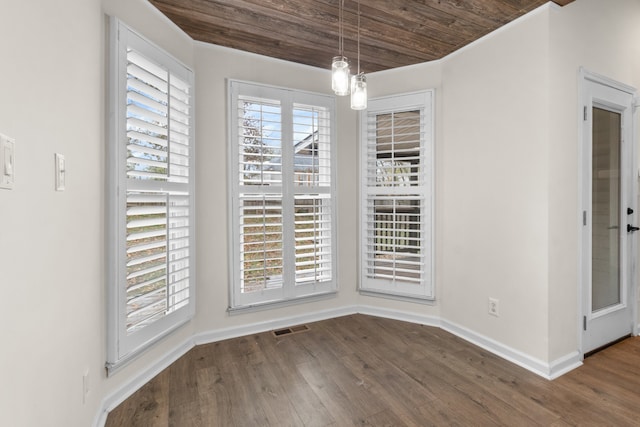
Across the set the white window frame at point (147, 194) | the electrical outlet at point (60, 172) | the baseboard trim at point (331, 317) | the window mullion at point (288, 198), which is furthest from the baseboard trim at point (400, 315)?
the electrical outlet at point (60, 172)

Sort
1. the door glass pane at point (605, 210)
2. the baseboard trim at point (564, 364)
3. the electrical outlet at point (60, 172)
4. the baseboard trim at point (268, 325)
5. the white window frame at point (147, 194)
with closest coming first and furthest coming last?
the electrical outlet at point (60, 172) < the white window frame at point (147, 194) < the baseboard trim at point (564, 364) < the door glass pane at point (605, 210) < the baseboard trim at point (268, 325)

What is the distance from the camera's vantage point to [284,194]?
2988mm

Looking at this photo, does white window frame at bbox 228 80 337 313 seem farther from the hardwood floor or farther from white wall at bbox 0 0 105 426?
white wall at bbox 0 0 105 426

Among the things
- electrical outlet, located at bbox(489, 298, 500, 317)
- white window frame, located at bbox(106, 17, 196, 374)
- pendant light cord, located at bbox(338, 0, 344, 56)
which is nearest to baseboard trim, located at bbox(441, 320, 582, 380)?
electrical outlet, located at bbox(489, 298, 500, 317)

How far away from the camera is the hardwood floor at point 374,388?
5.85 feet

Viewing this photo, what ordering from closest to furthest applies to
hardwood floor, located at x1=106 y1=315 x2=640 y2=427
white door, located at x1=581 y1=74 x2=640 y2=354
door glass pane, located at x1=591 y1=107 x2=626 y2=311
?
hardwood floor, located at x1=106 y1=315 x2=640 y2=427 < white door, located at x1=581 y1=74 x2=640 y2=354 < door glass pane, located at x1=591 y1=107 x2=626 y2=311

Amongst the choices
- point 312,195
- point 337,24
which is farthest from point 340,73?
point 312,195

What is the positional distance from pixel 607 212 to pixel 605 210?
0.13 feet

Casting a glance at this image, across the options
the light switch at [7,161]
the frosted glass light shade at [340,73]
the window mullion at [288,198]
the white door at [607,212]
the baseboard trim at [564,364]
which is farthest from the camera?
the window mullion at [288,198]

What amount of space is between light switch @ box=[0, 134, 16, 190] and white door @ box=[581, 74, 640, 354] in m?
3.18

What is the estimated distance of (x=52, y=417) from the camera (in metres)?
1.10

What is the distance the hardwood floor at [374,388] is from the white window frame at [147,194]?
38 cm

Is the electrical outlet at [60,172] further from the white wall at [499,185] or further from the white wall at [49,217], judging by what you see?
the white wall at [499,185]

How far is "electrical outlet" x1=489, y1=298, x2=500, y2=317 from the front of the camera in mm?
2533
